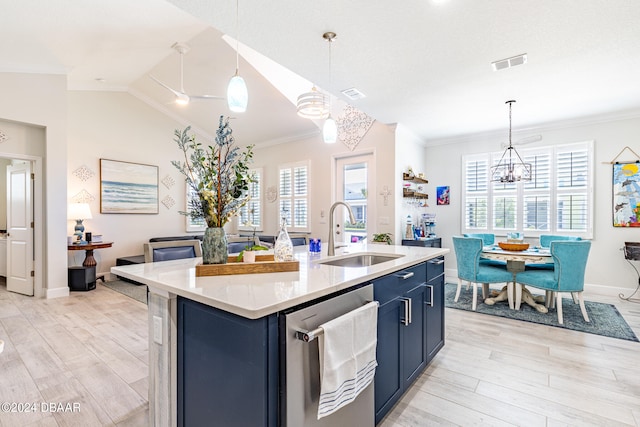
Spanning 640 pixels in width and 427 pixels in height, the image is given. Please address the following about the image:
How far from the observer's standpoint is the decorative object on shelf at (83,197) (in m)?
5.38

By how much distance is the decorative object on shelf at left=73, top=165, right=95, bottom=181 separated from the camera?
5395 mm

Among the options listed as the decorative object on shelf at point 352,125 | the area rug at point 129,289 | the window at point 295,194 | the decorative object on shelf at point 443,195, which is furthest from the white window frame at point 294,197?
the area rug at point 129,289

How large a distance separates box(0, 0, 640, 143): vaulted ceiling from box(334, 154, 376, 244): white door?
948 mm

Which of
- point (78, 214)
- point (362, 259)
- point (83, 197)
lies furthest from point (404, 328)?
point (83, 197)

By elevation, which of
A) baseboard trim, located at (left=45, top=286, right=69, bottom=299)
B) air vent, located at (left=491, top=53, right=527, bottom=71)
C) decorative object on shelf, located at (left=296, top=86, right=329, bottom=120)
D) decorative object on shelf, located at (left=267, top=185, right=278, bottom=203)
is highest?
air vent, located at (left=491, top=53, right=527, bottom=71)

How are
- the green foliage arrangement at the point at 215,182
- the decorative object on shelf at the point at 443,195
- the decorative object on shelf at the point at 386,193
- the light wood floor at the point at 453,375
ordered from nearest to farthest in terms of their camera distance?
the green foliage arrangement at the point at 215,182 → the light wood floor at the point at 453,375 → the decorative object on shelf at the point at 386,193 → the decorative object on shelf at the point at 443,195

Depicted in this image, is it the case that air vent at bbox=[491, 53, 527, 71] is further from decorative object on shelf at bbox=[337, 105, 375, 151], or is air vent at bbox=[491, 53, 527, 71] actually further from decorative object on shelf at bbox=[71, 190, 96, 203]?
decorative object on shelf at bbox=[71, 190, 96, 203]

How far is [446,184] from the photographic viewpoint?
233 inches

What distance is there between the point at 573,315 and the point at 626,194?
2221 mm

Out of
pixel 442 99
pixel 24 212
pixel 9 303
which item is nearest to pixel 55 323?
pixel 9 303

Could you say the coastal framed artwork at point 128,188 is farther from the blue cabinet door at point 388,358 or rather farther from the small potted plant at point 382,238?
the blue cabinet door at point 388,358

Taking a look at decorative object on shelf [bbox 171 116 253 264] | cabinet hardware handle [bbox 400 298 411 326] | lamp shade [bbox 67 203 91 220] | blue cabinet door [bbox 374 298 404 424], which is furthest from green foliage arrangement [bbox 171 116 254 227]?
lamp shade [bbox 67 203 91 220]

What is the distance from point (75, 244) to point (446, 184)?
257 inches

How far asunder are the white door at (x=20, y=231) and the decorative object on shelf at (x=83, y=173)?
0.77 m
